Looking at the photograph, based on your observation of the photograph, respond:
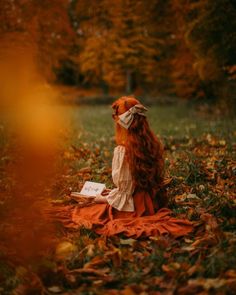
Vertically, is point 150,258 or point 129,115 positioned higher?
point 129,115

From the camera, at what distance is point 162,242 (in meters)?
3.80

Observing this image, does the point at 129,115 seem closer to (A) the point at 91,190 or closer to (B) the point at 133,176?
(B) the point at 133,176

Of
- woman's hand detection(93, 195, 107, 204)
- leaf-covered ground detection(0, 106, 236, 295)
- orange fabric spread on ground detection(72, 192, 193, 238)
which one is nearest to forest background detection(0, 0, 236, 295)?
leaf-covered ground detection(0, 106, 236, 295)

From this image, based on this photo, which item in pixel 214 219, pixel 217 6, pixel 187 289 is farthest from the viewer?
pixel 217 6

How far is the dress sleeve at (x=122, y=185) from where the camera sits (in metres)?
4.57

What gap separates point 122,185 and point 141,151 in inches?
16.4

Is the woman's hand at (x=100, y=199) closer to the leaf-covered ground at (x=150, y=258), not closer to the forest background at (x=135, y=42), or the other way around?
the leaf-covered ground at (x=150, y=258)

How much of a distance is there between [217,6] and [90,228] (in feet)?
30.5

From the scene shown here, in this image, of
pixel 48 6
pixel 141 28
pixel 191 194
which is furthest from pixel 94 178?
pixel 141 28

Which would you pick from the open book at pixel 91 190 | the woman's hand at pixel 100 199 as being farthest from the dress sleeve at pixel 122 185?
the open book at pixel 91 190

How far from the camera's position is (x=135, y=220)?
4.38 meters

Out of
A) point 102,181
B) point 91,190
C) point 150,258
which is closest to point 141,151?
point 91,190

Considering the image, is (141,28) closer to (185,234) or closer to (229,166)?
(229,166)

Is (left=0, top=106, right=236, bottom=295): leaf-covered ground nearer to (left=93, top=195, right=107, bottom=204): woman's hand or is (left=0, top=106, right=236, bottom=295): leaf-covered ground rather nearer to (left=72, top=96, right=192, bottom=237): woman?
(left=72, top=96, right=192, bottom=237): woman
